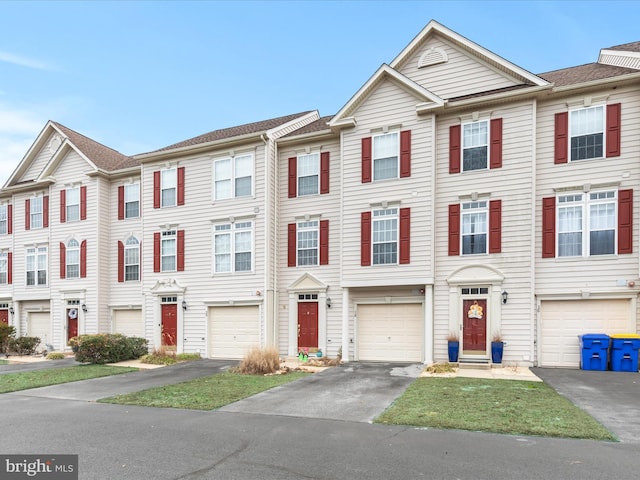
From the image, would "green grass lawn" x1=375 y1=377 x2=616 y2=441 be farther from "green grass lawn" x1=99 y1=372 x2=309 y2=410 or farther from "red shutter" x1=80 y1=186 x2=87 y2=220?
"red shutter" x1=80 y1=186 x2=87 y2=220

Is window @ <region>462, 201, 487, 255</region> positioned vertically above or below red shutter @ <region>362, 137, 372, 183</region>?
below

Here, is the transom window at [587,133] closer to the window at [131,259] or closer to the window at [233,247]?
the window at [233,247]

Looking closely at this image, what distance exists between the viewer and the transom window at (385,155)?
590 inches

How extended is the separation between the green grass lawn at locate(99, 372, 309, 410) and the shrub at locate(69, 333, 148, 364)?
617cm

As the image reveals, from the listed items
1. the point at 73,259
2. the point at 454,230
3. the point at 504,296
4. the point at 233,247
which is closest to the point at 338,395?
the point at 504,296

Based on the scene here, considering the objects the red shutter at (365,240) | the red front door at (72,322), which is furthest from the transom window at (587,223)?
the red front door at (72,322)

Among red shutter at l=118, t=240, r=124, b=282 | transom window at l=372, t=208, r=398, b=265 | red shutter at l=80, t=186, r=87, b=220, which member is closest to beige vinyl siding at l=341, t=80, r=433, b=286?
transom window at l=372, t=208, r=398, b=265

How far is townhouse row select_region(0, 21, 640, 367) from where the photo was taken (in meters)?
13.0

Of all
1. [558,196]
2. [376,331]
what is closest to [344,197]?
[376,331]

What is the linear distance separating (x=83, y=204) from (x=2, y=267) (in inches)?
293

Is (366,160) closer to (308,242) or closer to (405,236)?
(405,236)

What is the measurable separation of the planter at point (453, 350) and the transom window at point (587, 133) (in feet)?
23.4

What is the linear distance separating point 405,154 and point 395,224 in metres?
2.54

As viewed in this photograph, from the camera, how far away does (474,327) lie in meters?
13.7
